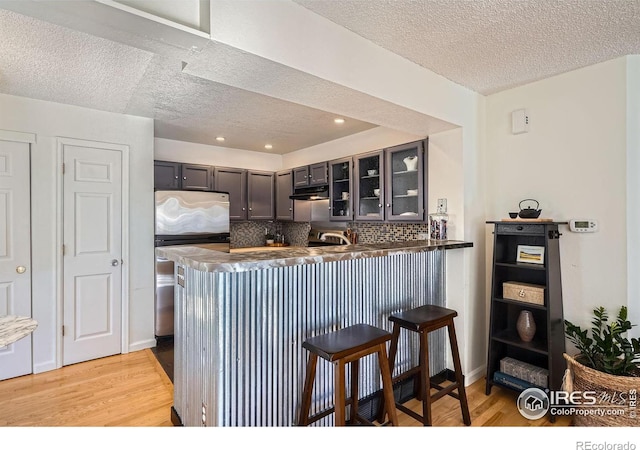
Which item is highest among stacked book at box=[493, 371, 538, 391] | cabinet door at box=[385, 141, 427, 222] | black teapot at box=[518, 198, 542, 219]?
cabinet door at box=[385, 141, 427, 222]

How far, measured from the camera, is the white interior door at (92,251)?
3.01 meters

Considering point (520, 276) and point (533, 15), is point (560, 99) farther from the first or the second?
point (520, 276)

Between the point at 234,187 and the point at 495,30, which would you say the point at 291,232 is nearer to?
the point at 234,187

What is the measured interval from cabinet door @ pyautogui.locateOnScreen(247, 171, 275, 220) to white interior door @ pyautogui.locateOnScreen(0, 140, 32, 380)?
98.6 inches

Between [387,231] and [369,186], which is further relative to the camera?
[387,231]

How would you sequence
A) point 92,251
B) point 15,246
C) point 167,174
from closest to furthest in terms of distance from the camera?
point 15,246
point 92,251
point 167,174

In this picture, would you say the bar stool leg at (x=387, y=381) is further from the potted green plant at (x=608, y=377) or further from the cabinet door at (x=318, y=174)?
the cabinet door at (x=318, y=174)

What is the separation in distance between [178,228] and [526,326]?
3.33 m

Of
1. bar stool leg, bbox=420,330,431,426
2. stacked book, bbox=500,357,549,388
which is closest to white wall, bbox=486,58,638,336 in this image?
stacked book, bbox=500,357,549,388

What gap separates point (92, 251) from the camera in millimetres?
3123

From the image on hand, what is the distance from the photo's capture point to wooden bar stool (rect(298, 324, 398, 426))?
1.55 m

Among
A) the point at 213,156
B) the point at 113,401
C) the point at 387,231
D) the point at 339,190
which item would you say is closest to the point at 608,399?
the point at 387,231

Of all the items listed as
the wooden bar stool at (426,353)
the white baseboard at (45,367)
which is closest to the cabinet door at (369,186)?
the wooden bar stool at (426,353)

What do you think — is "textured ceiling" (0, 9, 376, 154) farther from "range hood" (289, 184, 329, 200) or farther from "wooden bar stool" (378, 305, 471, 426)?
"wooden bar stool" (378, 305, 471, 426)
